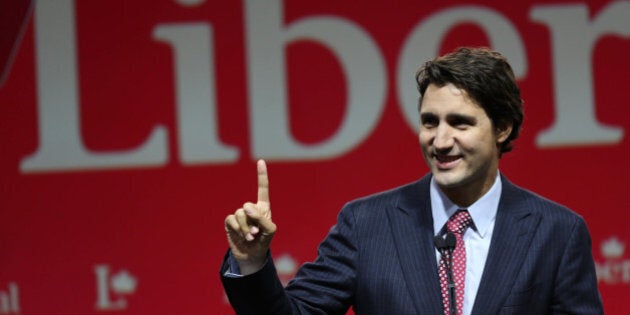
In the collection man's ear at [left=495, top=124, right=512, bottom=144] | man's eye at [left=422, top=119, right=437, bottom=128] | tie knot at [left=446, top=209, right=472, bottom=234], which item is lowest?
tie knot at [left=446, top=209, right=472, bottom=234]

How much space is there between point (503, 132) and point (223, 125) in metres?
1.84

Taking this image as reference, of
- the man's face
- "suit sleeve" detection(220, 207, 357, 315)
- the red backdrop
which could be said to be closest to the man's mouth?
the man's face

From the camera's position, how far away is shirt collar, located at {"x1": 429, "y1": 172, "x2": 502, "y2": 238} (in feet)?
7.55

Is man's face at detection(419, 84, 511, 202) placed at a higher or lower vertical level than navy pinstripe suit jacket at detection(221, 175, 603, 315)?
higher

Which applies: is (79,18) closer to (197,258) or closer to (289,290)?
(197,258)

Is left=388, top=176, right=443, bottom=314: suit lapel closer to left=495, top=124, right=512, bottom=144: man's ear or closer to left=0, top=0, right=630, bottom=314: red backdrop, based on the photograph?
left=495, top=124, right=512, bottom=144: man's ear

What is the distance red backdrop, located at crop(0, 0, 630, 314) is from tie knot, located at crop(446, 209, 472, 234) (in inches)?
68.6

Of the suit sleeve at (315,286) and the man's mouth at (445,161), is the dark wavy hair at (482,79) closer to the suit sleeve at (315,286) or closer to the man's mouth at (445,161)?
the man's mouth at (445,161)

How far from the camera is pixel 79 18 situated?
410 cm

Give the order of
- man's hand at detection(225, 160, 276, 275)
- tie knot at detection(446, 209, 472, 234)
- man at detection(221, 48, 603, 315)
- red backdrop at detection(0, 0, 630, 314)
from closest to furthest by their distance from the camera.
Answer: man's hand at detection(225, 160, 276, 275) < man at detection(221, 48, 603, 315) < tie knot at detection(446, 209, 472, 234) < red backdrop at detection(0, 0, 630, 314)

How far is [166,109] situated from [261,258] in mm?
1994

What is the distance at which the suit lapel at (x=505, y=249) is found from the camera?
219cm

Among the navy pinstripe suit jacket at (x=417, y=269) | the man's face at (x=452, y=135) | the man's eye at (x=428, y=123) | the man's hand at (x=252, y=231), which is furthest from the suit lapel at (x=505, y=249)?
the man's hand at (x=252, y=231)

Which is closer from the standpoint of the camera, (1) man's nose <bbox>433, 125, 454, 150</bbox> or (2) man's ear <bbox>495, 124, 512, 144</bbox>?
(1) man's nose <bbox>433, 125, 454, 150</bbox>
